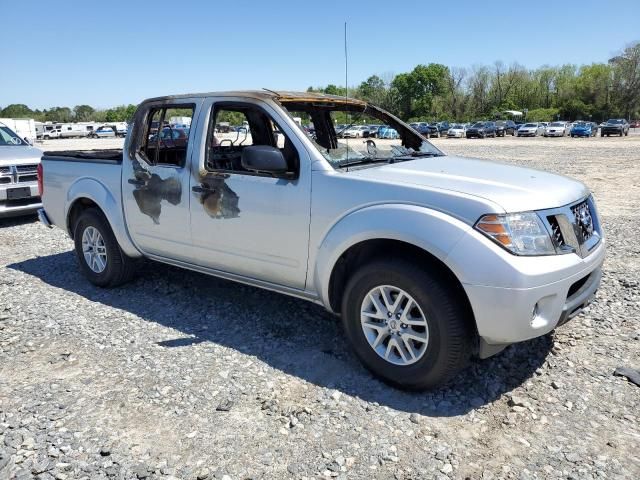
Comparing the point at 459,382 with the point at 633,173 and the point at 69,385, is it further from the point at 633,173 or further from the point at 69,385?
the point at 633,173

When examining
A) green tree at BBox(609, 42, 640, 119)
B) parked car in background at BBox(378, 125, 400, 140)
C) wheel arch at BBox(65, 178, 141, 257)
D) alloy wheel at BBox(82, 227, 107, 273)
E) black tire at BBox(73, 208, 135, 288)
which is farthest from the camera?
green tree at BBox(609, 42, 640, 119)

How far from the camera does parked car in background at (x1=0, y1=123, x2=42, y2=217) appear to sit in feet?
28.3

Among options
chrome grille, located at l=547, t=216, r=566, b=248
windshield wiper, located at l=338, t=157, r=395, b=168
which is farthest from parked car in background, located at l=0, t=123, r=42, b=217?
chrome grille, located at l=547, t=216, r=566, b=248

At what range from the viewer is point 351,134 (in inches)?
171

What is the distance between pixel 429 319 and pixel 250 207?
1607 millimetres

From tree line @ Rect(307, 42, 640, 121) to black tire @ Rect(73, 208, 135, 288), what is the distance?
78392mm

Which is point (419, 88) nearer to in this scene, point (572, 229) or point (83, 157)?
point (83, 157)

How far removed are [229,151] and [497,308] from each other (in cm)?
288

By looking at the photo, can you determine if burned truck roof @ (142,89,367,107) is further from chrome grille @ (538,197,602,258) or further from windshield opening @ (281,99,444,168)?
chrome grille @ (538,197,602,258)

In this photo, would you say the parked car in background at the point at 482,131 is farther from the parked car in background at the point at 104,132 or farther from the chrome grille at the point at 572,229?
A: the chrome grille at the point at 572,229

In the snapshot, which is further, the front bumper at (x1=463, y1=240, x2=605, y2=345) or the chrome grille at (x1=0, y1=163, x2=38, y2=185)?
the chrome grille at (x1=0, y1=163, x2=38, y2=185)

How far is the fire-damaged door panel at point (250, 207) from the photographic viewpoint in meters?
3.81

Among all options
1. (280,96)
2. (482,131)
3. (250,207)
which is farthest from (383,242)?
(482,131)

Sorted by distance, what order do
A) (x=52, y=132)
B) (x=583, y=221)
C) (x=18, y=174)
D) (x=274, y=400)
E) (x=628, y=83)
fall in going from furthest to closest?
(x=628, y=83)
(x=52, y=132)
(x=18, y=174)
(x=583, y=221)
(x=274, y=400)
